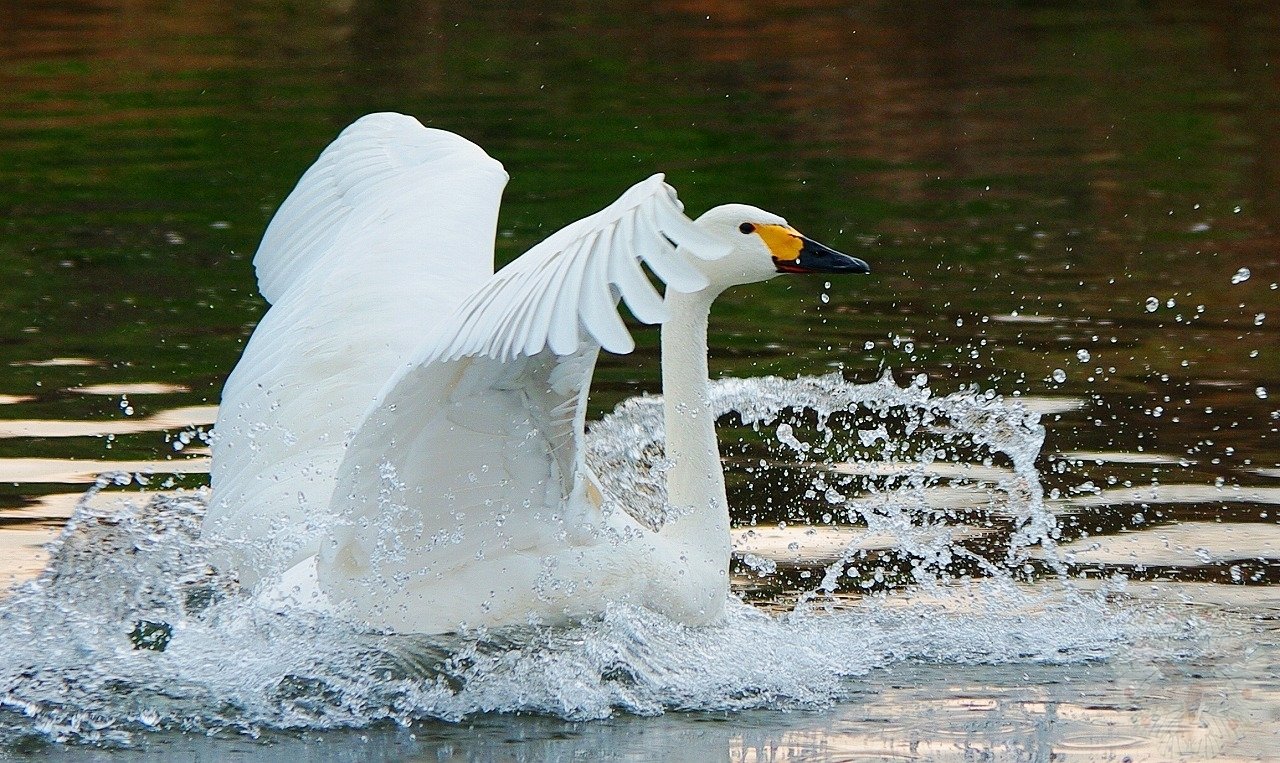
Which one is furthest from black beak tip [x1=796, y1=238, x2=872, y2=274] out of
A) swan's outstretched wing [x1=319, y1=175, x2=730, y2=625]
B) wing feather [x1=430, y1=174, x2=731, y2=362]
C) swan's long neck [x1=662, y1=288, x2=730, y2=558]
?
wing feather [x1=430, y1=174, x2=731, y2=362]

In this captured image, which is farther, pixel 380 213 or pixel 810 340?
pixel 810 340

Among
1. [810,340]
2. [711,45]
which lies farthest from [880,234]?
[711,45]

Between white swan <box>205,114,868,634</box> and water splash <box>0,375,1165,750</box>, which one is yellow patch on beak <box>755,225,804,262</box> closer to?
white swan <box>205,114,868,634</box>

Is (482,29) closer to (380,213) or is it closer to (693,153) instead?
(693,153)

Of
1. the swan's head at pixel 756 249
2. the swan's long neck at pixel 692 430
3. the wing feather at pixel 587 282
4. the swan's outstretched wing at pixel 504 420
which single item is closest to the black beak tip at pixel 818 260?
the swan's head at pixel 756 249

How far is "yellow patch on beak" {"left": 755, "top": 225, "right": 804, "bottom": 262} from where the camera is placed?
273 inches

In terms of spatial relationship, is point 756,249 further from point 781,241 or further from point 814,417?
point 814,417

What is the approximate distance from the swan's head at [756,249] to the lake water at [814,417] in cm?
112

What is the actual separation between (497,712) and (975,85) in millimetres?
15840

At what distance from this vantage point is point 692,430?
6.96 metres

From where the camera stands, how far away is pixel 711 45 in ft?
79.3

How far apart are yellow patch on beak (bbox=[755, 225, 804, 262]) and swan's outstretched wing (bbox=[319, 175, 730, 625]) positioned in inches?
40.3

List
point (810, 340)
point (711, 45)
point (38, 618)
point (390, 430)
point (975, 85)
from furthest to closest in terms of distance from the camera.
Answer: point (711, 45) < point (975, 85) < point (810, 340) < point (38, 618) < point (390, 430)

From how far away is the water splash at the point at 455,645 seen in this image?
637cm
